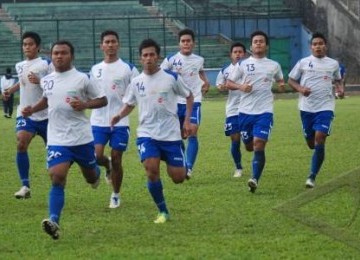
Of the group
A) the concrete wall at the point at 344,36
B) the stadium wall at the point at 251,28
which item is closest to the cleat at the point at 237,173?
the concrete wall at the point at 344,36

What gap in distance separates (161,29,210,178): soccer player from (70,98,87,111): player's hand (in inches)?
219

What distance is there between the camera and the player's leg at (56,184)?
33.1 feet

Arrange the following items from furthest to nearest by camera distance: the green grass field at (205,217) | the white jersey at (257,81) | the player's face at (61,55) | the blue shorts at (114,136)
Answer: the white jersey at (257,81), the blue shorts at (114,136), the player's face at (61,55), the green grass field at (205,217)

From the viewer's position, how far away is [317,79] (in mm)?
15102

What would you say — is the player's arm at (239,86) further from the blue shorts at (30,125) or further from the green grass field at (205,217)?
the blue shorts at (30,125)

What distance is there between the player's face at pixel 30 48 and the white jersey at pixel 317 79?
3930 millimetres

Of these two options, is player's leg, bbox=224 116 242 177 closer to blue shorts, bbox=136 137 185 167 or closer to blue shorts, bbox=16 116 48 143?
blue shorts, bbox=16 116 48 143

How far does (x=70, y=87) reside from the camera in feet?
36.0

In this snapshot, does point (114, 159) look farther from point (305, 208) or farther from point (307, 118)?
point (307, 118)

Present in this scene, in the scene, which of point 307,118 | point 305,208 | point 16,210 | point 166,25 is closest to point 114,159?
point 16,210

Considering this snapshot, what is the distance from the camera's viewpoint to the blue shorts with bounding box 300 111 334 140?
14859 millimetres

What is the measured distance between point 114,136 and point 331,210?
2926mm

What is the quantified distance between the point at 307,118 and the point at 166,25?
41.0 meters

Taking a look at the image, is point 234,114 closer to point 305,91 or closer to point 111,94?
point 305,91
